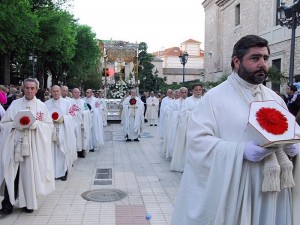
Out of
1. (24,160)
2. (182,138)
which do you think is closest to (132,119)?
(182,138)

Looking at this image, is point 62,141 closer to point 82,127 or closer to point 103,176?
point 103,176

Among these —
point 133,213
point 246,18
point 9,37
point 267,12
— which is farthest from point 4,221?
point 246,18

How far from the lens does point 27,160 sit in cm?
575

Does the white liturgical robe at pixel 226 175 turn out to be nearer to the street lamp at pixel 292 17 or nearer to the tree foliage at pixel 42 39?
the street lamp at pixel 292 17

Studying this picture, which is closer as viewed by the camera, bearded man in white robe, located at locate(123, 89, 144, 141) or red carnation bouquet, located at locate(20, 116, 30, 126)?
red carnation bouquet, located at locate(20, 116, 30, 126)

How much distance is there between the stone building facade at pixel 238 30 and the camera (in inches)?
954

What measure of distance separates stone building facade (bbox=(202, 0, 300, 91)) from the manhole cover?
59.8ft

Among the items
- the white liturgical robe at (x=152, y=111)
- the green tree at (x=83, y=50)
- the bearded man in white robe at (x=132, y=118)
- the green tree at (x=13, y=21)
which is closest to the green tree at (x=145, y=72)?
the green tree at (x=83, y=50)

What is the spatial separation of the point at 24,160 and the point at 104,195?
A: 178 centimetres

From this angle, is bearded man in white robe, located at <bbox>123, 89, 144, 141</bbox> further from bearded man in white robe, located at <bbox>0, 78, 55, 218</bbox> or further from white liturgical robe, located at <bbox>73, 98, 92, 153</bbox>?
bearded man in white robe, located at <bbox>0, 78, 55, 218</bbox>

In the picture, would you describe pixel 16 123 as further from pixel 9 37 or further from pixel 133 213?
pixel 9 37

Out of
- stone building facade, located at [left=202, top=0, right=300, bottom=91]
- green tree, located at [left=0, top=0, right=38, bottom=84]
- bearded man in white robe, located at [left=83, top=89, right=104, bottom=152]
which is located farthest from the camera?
stone building facade, located at [left=202, top=0, right=300, bottom=91]

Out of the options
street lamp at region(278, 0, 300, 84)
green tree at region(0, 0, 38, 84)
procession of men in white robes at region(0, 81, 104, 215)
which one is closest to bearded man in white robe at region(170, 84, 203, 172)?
street lamp at region(278, 0, 300, 84)

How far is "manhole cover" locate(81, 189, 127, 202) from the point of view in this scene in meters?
6.72
